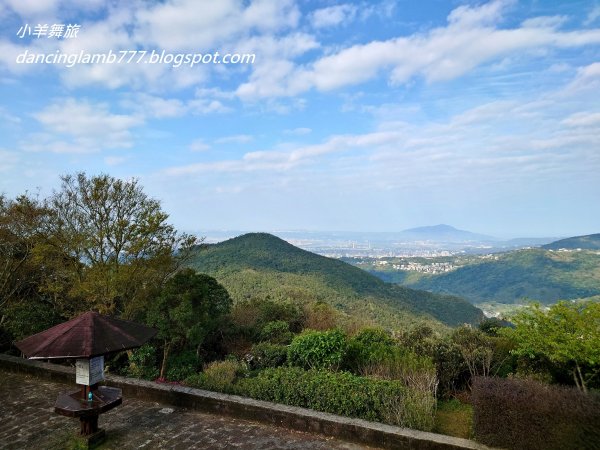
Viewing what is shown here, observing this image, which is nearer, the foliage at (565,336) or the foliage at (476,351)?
the foliage at (565,336)

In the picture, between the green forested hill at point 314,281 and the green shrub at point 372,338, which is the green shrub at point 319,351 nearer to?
the green shrub at point 372,338

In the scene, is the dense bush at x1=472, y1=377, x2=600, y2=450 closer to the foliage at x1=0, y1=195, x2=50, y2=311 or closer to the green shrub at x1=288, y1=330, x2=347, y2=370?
the green shrub at x1=288, y1=330, x2=347, y2=370

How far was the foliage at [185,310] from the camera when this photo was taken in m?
7.98

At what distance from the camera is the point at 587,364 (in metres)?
6.45

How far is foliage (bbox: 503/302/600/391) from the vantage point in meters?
6.16

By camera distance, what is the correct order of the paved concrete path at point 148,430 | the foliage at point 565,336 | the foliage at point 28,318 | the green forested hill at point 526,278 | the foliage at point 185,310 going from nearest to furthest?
1. the paved concrete path at point 148,430
2. the foliage at point 565,336
3. the foliage at point 185,310
4. the foliage at point 28,318
5. the green forested hill at point 526,278

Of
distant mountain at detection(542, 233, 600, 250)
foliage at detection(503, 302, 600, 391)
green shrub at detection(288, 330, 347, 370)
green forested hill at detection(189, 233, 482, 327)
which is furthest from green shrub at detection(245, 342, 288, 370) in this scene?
distant mountain at detection(542, 233, 600, 250)

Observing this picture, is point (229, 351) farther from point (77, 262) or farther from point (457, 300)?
point (457, 300)

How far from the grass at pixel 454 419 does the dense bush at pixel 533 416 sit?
24.0 inches

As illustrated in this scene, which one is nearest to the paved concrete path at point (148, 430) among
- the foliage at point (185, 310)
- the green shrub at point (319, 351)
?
the foliage at point (185, 310)

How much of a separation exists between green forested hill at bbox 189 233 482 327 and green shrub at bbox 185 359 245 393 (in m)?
19.7

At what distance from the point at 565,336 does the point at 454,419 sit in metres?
2.25

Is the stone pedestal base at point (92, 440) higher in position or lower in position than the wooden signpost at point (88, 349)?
lower

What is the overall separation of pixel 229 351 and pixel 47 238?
5.09 meters
